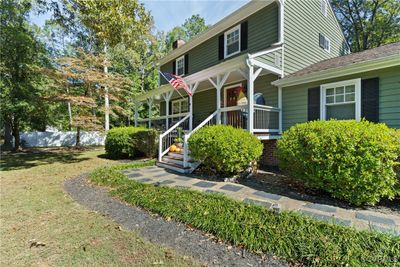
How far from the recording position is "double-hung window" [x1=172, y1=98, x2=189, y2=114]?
14.5 metres

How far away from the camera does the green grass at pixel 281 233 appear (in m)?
2.57

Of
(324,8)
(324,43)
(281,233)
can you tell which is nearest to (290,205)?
(281,233)

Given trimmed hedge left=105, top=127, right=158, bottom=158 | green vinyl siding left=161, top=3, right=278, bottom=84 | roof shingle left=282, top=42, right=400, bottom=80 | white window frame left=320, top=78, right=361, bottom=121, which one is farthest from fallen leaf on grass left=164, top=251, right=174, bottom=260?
green vinyl siding left=161, top=3, right=278, bottom=84

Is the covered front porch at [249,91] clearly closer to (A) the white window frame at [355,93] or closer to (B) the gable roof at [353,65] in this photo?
(B) the gable roof at [353,65]

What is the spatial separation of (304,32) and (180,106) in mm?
8344

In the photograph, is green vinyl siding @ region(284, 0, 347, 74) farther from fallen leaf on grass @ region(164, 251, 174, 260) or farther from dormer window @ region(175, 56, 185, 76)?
fallen leaf on grass @ region(164, 251, 174, 260)

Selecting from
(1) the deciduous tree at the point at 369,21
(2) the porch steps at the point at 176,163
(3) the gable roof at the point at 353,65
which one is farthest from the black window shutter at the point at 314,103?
(1) the deciduous tree at the point at 369,21

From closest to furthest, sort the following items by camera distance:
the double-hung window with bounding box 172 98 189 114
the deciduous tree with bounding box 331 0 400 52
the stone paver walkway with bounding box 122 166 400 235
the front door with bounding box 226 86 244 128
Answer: the stone paver walkway with bounding box 122 166 400 235 < the front door with bounding box 226 86 244 128 < the double-hung window with bounding box 172 98 189 114 < the deciduous tree with bounding box 331 0 400 52

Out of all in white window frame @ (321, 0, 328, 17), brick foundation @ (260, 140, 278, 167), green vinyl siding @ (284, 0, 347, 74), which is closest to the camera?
brick foundation @ (260, 140, 278, 167)

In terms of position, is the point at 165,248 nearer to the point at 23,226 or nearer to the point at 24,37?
the point at 23,226

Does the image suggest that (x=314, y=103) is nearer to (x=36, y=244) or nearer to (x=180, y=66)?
(x=36, y=244)

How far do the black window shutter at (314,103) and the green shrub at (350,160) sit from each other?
279 centimetres

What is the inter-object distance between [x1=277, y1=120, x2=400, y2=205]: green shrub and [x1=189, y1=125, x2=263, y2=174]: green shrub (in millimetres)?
1396

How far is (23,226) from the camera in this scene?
3688mm
